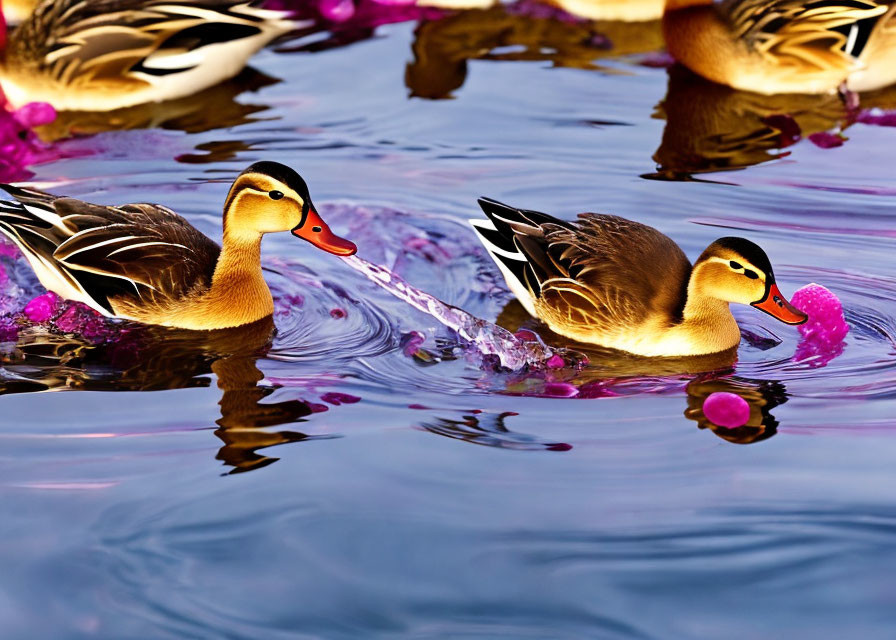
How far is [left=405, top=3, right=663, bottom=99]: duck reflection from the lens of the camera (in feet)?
36.0

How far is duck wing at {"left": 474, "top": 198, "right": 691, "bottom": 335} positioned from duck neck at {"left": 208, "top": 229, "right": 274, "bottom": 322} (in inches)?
50.0

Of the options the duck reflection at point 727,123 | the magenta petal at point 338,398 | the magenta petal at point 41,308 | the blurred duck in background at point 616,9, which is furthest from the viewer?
Answer: the blurred duck in background at point 616,9

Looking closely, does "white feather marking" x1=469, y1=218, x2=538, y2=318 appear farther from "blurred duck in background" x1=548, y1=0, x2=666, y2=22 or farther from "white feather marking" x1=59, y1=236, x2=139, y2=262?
"blurred duck in background" x1=548, y1=0, x2=666, y2=22

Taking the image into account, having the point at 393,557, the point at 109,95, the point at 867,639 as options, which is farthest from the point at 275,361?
the point at 109,95

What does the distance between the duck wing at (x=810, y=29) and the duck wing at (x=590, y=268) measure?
3783 millimetres

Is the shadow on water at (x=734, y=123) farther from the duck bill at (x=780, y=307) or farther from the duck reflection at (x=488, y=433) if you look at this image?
the duck reflection at (x=488, y=433)

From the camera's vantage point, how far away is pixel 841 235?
823 centimetres

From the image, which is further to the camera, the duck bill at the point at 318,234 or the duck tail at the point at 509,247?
the duck tail at the point at 509,247

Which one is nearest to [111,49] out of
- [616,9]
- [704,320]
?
[616,9]

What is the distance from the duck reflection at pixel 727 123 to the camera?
30.8 feet

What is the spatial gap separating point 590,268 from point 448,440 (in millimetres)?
1455

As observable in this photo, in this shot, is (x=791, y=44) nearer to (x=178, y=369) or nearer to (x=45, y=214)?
(x=178, y=369)

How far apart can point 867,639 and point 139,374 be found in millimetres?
3662

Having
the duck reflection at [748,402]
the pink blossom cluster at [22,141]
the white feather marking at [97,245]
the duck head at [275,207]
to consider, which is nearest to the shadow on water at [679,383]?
the duck reflection at [748,402]
